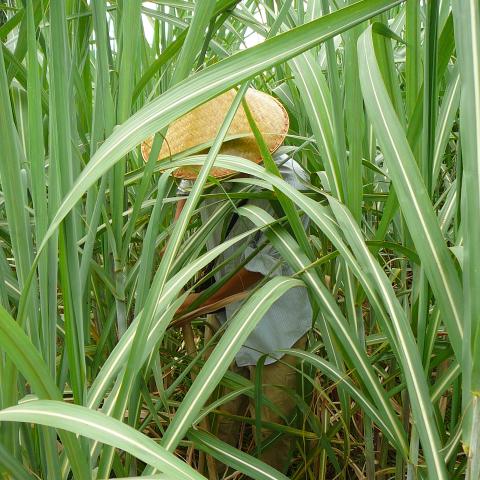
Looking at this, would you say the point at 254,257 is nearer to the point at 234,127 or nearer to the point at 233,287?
the point at 233,287

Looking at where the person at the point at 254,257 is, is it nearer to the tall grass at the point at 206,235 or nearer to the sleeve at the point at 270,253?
the sleeve at the point at 270,253

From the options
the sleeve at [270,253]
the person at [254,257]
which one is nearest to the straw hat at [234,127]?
the person at [254,257]

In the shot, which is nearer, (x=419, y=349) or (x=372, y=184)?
(x=419, y=349)

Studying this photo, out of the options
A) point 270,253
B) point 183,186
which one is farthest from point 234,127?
point 270,253

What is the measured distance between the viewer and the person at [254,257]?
977 millimetres

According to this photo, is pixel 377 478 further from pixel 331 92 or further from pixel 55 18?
pixel 55 18

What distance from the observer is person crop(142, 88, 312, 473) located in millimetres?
977

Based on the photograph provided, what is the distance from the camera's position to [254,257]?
1.18m

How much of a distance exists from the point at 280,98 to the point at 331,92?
482 mm

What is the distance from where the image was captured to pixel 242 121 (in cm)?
100

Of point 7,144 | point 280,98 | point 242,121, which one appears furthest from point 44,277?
point 280,98

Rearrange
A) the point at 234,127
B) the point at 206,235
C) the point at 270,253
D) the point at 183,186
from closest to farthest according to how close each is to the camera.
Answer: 1. the point at 206,235
2. the point at 234,127
3. the point at 183,186
4. the point at 270,253

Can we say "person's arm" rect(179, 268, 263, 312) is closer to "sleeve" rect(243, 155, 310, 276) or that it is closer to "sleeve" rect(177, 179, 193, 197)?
"sleeve" rect(243, 155, 310, 276)

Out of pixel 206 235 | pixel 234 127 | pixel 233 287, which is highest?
pixel 234 127
